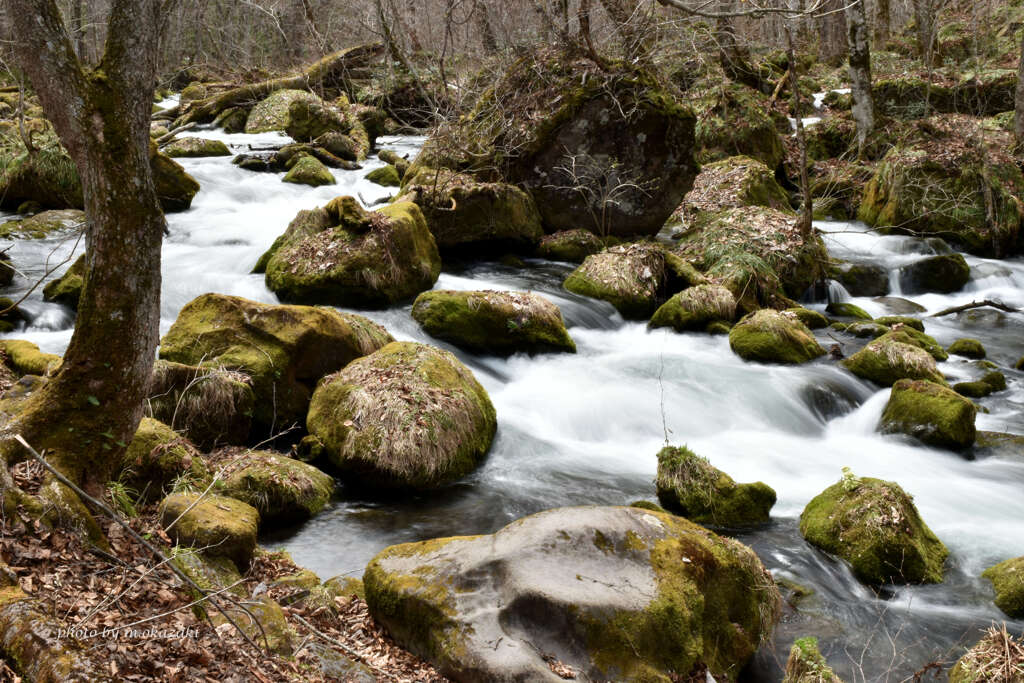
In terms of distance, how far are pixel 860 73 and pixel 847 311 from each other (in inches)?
328

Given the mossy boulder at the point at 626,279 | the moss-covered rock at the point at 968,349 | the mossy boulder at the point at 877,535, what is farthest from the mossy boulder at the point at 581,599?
the moss-covered rock at the point at 968,349

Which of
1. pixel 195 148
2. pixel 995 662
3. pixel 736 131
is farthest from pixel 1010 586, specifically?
pixel 195 148

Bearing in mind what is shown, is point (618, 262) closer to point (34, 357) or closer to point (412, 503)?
point (412, 503)

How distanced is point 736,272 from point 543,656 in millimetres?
9850

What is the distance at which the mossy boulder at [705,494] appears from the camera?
6.46 metres

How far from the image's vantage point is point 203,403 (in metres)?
6.91

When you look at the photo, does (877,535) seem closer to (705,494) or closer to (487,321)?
(705,494)

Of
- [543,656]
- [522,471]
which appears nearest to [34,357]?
[522,471]

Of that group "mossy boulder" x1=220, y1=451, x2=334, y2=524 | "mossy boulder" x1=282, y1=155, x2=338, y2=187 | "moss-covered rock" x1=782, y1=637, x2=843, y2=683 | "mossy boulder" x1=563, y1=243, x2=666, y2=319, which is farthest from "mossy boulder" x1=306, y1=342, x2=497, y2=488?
"mossy boulder" x1=282, y1=155, x2=338, y2=187

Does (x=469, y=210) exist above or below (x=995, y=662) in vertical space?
above

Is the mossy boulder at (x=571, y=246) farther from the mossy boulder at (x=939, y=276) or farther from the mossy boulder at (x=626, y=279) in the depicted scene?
the mossy boulder at (x=939, y=276)

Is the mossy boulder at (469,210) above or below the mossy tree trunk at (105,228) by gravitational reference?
below

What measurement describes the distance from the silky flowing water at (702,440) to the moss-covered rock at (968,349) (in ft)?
1.04

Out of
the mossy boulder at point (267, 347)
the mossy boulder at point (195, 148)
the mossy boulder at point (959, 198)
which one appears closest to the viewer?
the mossy boulder at point (267, 347)
